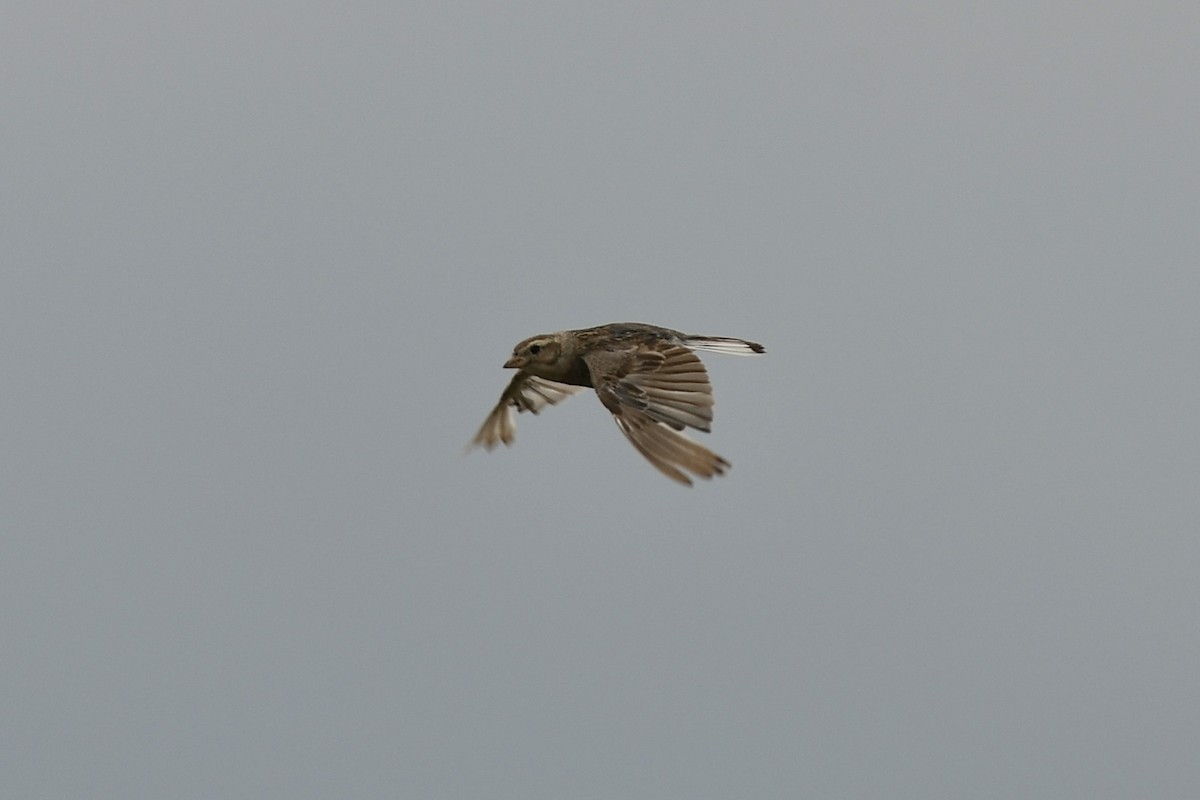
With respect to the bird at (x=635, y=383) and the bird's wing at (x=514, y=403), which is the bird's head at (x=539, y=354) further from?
the bird's wing at (x=514, y=403)

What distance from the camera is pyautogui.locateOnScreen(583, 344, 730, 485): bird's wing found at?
15.0 m

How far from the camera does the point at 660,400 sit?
57.5 feet

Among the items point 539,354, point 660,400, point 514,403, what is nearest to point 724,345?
point 539,354

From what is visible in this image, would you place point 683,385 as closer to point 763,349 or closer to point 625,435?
point 625,435

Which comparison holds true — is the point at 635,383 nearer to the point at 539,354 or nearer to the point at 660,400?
the point at 660,400

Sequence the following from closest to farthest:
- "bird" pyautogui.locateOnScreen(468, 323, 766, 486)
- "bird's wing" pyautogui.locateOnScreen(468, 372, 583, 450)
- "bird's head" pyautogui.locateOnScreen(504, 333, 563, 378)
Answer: "bird" pyautogui.locateOnScreen(468, 323, 766, 486)
"bird's head" pyautogui.locateOnScreen(504, 333, 563, 378)
"bird's wing" pyautogui.locateOnScreen(468, 372, 583, 450)

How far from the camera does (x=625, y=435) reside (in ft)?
53.1

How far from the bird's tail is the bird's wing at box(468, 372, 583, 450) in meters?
2.42

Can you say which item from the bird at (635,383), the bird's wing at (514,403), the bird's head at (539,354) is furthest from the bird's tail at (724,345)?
the bird's wing at (514,403)

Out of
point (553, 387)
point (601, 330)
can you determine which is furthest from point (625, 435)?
point (553, 387)

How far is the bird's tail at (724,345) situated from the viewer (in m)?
21.7

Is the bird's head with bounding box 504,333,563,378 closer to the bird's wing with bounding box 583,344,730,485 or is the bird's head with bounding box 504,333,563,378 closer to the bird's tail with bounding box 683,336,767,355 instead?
the bird's wing with bounding box 583,344,730,485

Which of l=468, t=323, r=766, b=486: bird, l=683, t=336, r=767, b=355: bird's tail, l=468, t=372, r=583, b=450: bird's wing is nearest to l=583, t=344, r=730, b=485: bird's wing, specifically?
l=468, t=323, r=766, b=486: bird

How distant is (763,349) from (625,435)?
231 inches
